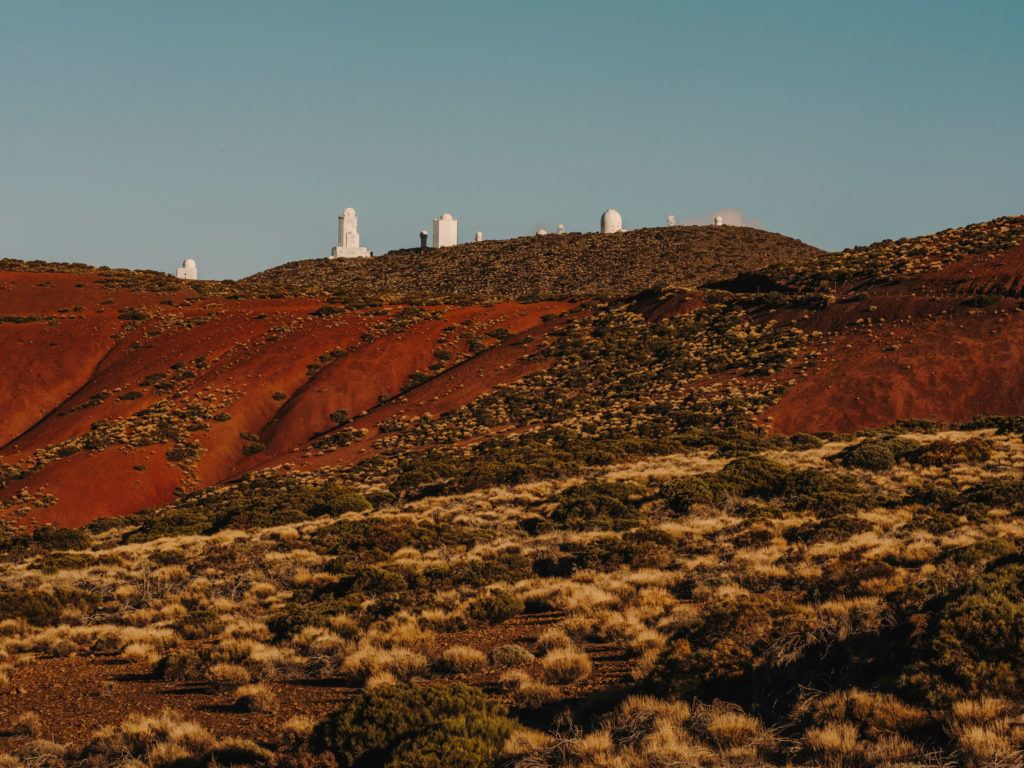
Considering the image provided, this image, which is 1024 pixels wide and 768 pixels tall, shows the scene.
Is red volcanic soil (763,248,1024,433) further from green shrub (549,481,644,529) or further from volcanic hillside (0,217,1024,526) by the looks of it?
green shrub (549,481,644,529)

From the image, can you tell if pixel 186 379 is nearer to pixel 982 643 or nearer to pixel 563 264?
pixel 982 643

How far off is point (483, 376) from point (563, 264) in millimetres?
48687

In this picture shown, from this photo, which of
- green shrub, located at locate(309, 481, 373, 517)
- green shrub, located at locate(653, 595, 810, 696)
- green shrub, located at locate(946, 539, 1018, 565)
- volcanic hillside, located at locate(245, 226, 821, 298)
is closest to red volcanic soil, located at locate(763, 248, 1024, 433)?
green shrub, located at locate(309, 481, 373, 517)

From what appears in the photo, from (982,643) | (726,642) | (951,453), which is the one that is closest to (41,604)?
(726,642)

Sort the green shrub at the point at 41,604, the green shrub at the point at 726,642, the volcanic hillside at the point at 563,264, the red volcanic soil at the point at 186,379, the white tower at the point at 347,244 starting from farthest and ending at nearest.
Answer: the white tower at the point at 347,244, the volcanic hillside at the point at 563,264, the red volcanic soil at the point at 186,379, the green shrub at the point at 41,604, the green shrub at the point at 726,642

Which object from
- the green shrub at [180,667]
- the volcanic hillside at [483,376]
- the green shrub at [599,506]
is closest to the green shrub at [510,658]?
the green shrub at [180,667]

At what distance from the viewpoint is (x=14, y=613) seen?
1466 centimetres

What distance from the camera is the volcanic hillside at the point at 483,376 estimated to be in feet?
121

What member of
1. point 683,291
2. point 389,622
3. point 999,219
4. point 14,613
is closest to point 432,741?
point 389,622

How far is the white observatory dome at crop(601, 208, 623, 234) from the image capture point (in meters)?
103

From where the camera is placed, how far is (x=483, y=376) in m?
48.6

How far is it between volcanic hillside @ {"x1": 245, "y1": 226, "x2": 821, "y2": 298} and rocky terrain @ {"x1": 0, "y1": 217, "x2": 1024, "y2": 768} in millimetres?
28168

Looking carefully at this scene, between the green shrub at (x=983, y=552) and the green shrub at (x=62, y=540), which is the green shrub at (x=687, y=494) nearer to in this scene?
the green shrub at (x=983, y=552)

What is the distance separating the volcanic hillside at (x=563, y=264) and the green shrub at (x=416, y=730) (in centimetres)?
7743
